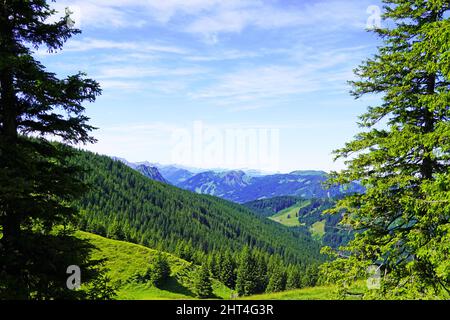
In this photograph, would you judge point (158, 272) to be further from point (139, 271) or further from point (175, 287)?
point (175, 287)

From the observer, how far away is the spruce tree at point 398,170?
12.6 meters

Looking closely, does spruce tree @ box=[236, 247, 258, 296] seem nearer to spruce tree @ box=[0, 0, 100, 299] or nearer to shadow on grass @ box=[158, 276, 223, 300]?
shadow on grass @ box=[158, 276, 223, 300]

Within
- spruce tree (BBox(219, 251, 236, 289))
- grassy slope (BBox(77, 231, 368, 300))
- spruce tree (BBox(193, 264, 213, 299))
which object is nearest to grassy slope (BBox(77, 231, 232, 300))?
grassy slope (BBox(77, 231, 368, 300))

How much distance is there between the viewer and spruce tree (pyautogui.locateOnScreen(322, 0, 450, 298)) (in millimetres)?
12586

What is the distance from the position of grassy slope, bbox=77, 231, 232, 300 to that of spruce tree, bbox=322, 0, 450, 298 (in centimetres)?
7650

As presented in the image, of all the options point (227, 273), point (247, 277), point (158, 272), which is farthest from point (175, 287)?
point (227, 273)

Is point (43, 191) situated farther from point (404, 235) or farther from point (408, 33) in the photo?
point (408, 33)

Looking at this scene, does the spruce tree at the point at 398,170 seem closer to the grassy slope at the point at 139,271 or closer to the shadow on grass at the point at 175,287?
the grassy slope at the point at 139,271

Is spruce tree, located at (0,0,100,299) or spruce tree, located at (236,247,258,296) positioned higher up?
spruce tree, located at (0,0,100,299)

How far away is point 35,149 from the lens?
12.9 m

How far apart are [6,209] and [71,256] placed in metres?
2.72

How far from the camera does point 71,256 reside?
41.0 feet

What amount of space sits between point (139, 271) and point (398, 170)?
3728 inches

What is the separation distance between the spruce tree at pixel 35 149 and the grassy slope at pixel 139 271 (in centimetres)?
7668
